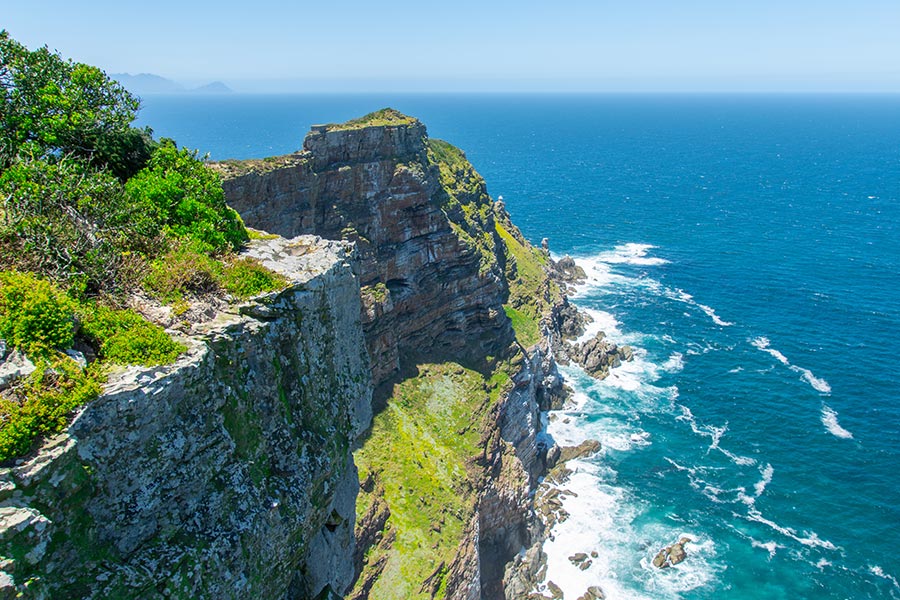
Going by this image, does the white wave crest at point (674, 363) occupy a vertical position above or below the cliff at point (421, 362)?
below

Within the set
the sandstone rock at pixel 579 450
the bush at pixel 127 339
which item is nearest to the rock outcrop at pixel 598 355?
the sandstone rock at pixel 579 450

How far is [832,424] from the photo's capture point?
3135 inches

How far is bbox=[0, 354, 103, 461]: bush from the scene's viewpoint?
519 inches

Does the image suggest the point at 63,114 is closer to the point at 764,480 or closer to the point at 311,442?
the point at 311,442

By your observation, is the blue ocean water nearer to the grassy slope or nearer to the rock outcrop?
the rock outcrop

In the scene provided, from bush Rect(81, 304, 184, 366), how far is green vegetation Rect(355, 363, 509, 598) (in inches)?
1456

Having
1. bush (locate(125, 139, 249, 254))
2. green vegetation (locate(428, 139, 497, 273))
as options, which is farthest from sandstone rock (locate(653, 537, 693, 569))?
bush (locate(125, 139, 249, 254))

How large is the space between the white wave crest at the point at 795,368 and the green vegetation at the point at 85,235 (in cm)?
9072

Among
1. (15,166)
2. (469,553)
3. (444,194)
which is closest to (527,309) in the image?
(444,194)

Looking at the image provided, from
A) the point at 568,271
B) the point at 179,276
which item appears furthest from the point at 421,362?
the point at 568,271

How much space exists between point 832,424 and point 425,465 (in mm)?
59030

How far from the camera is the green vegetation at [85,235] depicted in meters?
15.1

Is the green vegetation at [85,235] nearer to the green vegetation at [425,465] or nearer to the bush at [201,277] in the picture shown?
the bush at [201,277]

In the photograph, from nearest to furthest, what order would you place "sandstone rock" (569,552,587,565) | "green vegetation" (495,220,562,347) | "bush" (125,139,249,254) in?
"bush" (125,139,249,254) < "sandstone rock" (569,552,587,565) < "green vegetation" (495,220,562,347)
